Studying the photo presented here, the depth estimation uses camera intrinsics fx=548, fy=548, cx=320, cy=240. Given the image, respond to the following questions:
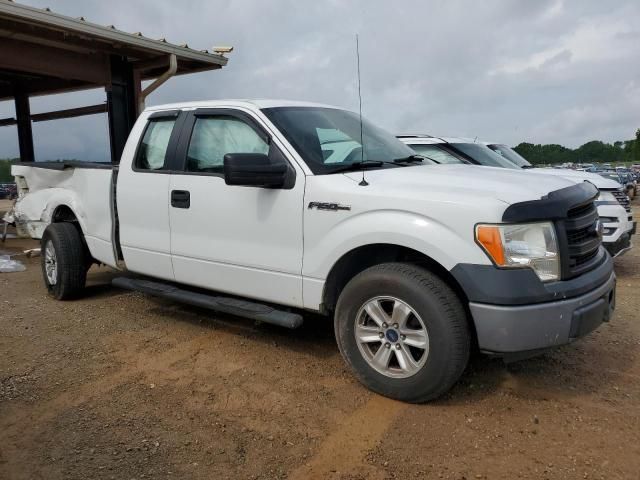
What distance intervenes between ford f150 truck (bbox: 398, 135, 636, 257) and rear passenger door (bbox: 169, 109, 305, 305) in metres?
3.80

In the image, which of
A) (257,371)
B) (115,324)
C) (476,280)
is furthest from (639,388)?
(115,324)

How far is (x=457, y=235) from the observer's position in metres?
3.05

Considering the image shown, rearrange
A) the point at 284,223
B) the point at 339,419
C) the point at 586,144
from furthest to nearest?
the point at 586,144
the point at 284,223
the point at 339,419

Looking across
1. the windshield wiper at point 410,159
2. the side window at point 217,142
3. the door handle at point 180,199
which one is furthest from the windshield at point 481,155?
the door handle at point 180,199

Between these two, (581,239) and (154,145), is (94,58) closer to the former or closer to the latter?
(154,145)

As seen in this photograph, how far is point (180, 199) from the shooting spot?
4.36 metres

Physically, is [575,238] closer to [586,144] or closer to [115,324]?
[115,324]

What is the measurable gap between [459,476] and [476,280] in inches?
39.3

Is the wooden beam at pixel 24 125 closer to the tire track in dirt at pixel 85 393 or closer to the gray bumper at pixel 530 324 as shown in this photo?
the tire track in dirt at pixel 85 393

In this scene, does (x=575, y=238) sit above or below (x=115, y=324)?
above

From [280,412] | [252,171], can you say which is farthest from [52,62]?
[280,412]

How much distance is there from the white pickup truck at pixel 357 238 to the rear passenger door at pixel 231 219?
0.01 metres

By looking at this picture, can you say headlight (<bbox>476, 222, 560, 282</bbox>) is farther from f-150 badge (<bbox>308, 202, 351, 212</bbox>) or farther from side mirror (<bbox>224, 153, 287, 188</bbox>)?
side mirror (<bbox>224, 153, 287, 188</bbox>)

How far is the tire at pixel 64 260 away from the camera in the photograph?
5.61m
